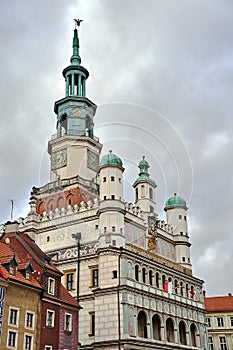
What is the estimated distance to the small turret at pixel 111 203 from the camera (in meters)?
60.8

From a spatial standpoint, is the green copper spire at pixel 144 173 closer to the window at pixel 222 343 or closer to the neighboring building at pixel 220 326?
the neighboring building at pixel 220 326

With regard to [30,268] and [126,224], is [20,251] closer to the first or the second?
[30,268]

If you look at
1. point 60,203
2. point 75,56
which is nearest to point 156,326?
point 60,203

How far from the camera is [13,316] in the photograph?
40.4 metres

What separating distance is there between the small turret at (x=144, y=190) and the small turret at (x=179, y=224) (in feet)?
11.0

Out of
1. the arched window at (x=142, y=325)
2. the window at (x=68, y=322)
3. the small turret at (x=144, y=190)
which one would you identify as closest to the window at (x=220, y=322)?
the small turret at (x=144, y=190)

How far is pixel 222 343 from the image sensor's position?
90812 millimetres

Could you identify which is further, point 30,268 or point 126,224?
point 126,224

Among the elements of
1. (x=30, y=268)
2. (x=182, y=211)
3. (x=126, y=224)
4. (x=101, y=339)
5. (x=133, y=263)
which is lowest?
(x=101, y=339)

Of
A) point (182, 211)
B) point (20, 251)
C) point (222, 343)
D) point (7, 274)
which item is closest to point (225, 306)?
point (222, 343)

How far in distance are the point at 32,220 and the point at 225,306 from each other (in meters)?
45.3

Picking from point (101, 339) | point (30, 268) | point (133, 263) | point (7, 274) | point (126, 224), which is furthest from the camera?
point (126, 224)

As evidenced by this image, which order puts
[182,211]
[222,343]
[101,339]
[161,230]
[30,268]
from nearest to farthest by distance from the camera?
[30,268], [101,339], [161,230], [182,211], [222,343]

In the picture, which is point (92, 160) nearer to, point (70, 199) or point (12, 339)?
point (70, 199)
